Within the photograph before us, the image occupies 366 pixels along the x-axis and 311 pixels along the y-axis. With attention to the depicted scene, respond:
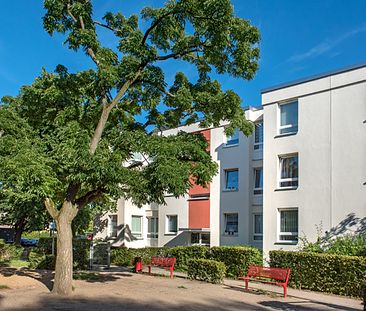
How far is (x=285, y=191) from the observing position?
2280 cm

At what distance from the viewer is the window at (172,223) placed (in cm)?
3125

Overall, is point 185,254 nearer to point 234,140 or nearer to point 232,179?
point 232,179

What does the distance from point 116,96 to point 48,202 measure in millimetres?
3811

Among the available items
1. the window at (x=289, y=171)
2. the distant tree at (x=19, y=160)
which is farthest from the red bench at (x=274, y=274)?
the distant tree at (x=19, y=160)

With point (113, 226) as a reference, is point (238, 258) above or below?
below

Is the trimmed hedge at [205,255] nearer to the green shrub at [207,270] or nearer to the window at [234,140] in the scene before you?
the green shrub at [207,270]

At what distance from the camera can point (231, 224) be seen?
27656 millimetres

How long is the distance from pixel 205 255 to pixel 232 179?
6288 millimetres

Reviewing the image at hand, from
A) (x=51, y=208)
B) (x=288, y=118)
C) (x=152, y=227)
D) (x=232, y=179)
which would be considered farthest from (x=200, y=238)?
(x=51, y=208)

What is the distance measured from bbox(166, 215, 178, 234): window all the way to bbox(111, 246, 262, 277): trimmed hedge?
3.37 meters

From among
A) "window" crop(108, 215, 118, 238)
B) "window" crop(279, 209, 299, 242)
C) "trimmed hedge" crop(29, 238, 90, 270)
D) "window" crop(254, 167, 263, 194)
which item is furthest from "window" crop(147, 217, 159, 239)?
"window" crop(279, 209, 299, 242)

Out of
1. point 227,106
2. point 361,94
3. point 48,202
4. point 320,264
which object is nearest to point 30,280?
point 48,202

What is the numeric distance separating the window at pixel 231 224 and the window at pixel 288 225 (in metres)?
4.60

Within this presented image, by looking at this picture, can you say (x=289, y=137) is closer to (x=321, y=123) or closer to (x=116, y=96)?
(x=321, y=123)
